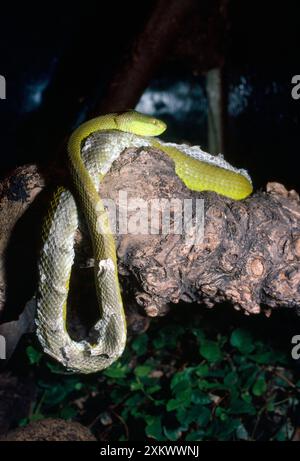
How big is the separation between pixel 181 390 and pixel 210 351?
1.37 ft

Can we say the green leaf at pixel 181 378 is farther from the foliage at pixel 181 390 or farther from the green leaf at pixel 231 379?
the green leaf at pixel 231 379

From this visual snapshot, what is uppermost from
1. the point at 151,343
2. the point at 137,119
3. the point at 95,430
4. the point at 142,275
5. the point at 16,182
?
the point at 137,119

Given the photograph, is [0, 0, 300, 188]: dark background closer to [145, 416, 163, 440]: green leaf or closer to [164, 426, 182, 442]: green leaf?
[145, 416, 163, 440]: green leaf

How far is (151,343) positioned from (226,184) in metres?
2.09

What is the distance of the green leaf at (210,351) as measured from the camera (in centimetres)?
306

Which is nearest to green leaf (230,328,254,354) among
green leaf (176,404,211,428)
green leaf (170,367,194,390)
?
green leaf (170,367,194,390)

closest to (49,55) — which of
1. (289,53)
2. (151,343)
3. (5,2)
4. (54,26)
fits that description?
(54,26)

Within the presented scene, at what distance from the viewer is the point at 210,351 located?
309cm

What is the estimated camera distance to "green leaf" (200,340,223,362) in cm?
306

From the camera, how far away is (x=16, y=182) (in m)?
1.92

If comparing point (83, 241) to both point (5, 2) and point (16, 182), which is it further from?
point (5, 2)
